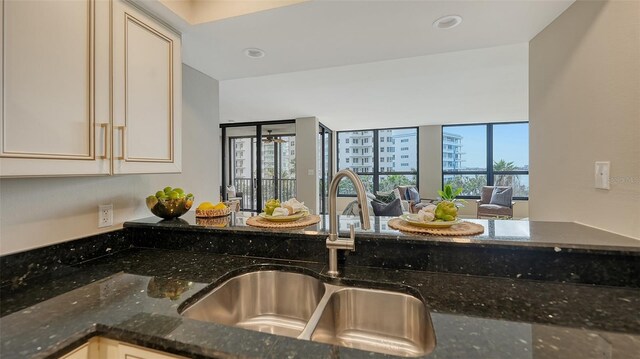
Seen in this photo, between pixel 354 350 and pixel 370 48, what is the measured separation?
1.80 metres

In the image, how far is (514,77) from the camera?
333 centimetres

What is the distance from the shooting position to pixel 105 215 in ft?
4.66

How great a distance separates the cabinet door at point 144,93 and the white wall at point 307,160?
4.02 metres

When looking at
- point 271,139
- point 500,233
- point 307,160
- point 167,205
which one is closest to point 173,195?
point 167,205

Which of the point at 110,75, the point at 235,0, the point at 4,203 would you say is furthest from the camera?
the point at 235,0

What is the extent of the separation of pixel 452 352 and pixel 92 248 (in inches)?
61.6

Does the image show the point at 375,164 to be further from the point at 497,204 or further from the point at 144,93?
the point at 144,93

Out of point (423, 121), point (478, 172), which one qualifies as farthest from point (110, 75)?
point (478, 172)

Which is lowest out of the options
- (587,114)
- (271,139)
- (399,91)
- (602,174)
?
(602,174)

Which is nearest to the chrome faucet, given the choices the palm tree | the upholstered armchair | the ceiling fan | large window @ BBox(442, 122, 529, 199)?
the ceiling fan

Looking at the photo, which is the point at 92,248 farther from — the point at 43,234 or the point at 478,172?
the point at 478,172

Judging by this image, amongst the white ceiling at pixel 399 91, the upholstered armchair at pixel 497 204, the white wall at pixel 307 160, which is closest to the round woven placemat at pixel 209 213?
the white ceiling at pixel 399 91

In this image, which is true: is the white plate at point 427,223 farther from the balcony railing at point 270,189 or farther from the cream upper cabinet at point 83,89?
the balcony railing at point 270,189

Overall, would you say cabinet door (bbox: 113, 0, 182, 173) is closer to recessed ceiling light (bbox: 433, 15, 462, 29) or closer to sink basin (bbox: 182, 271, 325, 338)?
sink basin (bbox: 182, 271, 325, 338)
